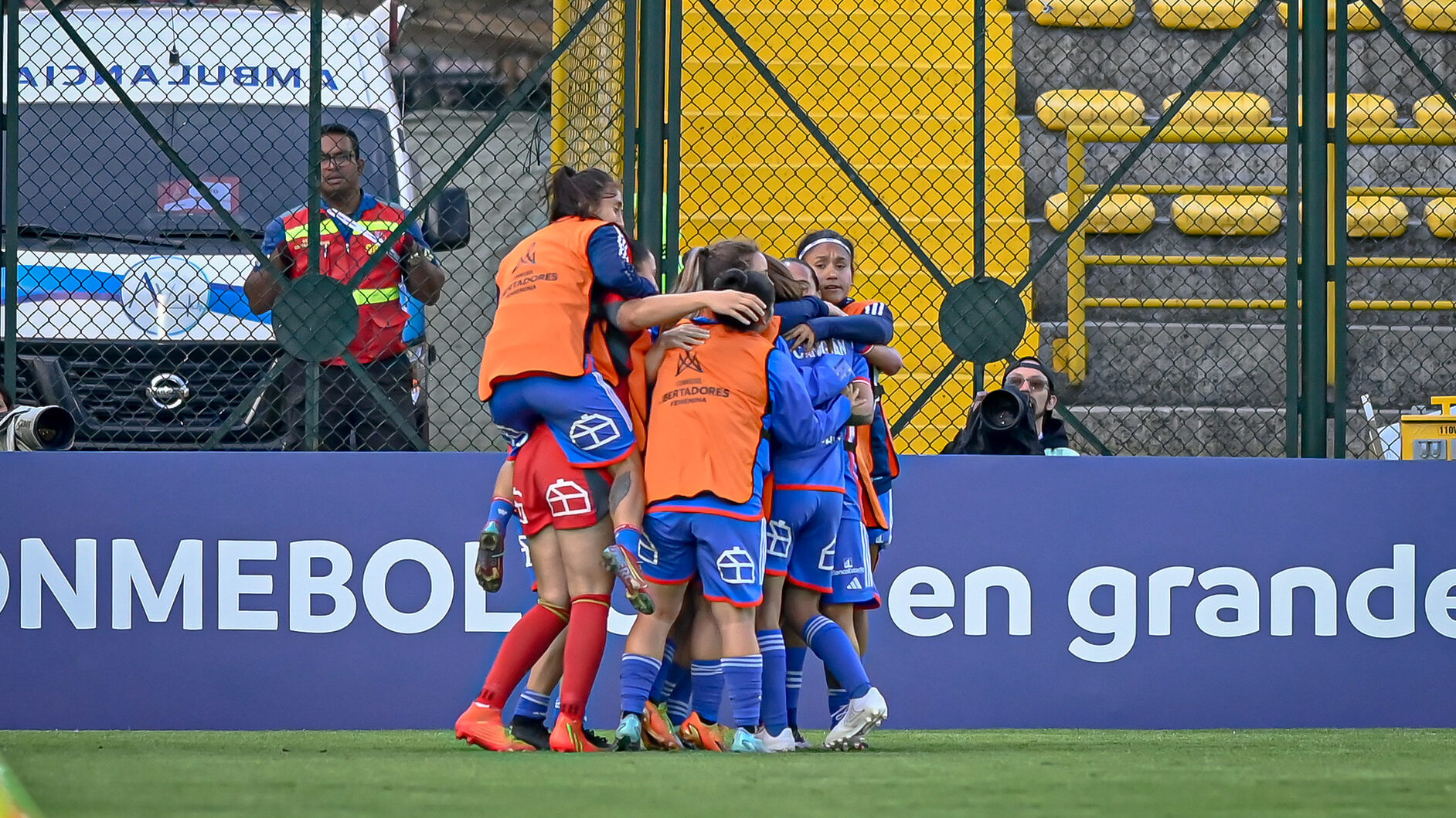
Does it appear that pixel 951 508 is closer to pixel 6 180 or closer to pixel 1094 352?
pixel 1094 352

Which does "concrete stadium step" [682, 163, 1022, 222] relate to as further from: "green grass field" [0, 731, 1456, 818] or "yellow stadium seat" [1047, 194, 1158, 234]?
"green grass field" [0, 731, 1456, 818]

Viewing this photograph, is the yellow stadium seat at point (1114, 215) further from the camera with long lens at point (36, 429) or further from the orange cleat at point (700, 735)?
the camera with long lens at point (36, 429)

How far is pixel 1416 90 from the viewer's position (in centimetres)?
1082

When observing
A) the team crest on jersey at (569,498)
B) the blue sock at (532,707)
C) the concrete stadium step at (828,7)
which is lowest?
the blue sock at (532,707)

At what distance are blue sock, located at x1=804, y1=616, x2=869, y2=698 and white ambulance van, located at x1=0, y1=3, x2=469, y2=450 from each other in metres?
2.10

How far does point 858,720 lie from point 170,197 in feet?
14.5

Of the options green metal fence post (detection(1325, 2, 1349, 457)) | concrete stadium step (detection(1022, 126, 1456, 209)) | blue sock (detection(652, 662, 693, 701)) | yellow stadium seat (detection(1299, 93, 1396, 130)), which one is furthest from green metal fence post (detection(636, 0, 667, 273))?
yellow stadium seat (detection(1299, 93, 1396, 130))

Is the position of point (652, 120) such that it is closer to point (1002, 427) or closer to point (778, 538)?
point (1002, 427)

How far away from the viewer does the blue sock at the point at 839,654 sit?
5.50 meters

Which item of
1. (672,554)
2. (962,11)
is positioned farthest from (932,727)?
(962,11)

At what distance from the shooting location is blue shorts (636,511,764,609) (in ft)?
17.3

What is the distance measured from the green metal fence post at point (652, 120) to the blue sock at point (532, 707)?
2.07 meters

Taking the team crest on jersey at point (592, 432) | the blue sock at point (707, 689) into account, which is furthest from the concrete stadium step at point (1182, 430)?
the team crest on jersey at point (592, 432)

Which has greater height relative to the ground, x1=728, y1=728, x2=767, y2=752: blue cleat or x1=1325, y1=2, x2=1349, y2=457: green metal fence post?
x1=1325, y1=2, x2=1349, y2=457: green metal fence post
